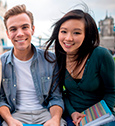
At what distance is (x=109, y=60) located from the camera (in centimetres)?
162

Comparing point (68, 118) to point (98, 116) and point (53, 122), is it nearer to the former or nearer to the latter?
point (53, 122)

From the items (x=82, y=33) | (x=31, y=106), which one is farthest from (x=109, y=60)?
(x=31, y=106)

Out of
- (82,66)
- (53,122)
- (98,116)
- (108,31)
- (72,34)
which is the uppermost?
(72,34)

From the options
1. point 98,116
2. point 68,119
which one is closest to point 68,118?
point 68,119

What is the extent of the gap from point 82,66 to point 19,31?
34.8 inches

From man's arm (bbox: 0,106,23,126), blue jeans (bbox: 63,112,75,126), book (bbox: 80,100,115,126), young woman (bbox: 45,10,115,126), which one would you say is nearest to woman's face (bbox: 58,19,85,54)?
young woman (bbox: 45,10,115,126)

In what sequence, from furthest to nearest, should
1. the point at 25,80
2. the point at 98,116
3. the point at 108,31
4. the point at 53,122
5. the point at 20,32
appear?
the point at 108,31 → the point at 25,80 → the point at 20,32 → the point at 53,122 → the point at 98,116

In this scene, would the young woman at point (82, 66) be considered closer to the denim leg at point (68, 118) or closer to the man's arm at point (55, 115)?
the denim leg at point (68, 118)

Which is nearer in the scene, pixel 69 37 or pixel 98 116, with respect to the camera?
pixel 98 116

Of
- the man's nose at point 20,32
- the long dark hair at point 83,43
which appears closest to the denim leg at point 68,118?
the long dark hair at point 83,43

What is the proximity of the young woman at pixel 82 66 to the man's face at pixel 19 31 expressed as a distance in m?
0.34

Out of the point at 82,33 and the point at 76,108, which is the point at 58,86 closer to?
the point at 76,108

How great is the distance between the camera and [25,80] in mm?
1874

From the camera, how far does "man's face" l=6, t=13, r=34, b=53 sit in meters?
1.79
